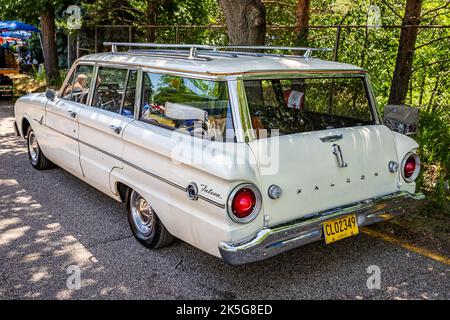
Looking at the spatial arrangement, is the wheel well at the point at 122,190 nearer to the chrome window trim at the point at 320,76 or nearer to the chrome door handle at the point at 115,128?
the chrome door handle at the point at 115,128

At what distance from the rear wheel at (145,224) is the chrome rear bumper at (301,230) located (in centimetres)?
109

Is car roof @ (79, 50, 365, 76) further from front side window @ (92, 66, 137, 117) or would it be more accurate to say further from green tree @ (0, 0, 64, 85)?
green tree @ (0, 0, 64, 85)

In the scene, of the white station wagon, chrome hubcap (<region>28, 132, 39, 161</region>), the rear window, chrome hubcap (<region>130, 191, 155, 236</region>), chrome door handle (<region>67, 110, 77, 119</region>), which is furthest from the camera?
chrome hubcap (<region>28, 132, 39, 161</region>)

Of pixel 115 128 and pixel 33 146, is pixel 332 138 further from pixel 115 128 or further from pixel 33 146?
pixel 33 146

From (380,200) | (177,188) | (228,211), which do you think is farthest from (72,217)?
(380,200)

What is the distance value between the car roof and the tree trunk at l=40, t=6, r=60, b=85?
1124 cm

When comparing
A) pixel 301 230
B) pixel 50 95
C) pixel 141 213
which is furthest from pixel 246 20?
pixel 301 230

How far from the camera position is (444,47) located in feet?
25.2

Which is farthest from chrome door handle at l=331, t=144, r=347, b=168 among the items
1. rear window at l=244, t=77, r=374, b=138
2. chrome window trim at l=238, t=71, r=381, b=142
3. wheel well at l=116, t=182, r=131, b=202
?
wheel well at l=116, t=182, r=131, b=202

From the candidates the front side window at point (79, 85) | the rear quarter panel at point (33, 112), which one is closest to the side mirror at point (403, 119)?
the front side window at point (79, 85)

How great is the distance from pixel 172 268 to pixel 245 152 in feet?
4.33

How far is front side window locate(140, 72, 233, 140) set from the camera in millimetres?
3559

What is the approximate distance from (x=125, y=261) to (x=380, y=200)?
2.28 metres

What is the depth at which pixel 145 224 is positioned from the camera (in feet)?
14.5
